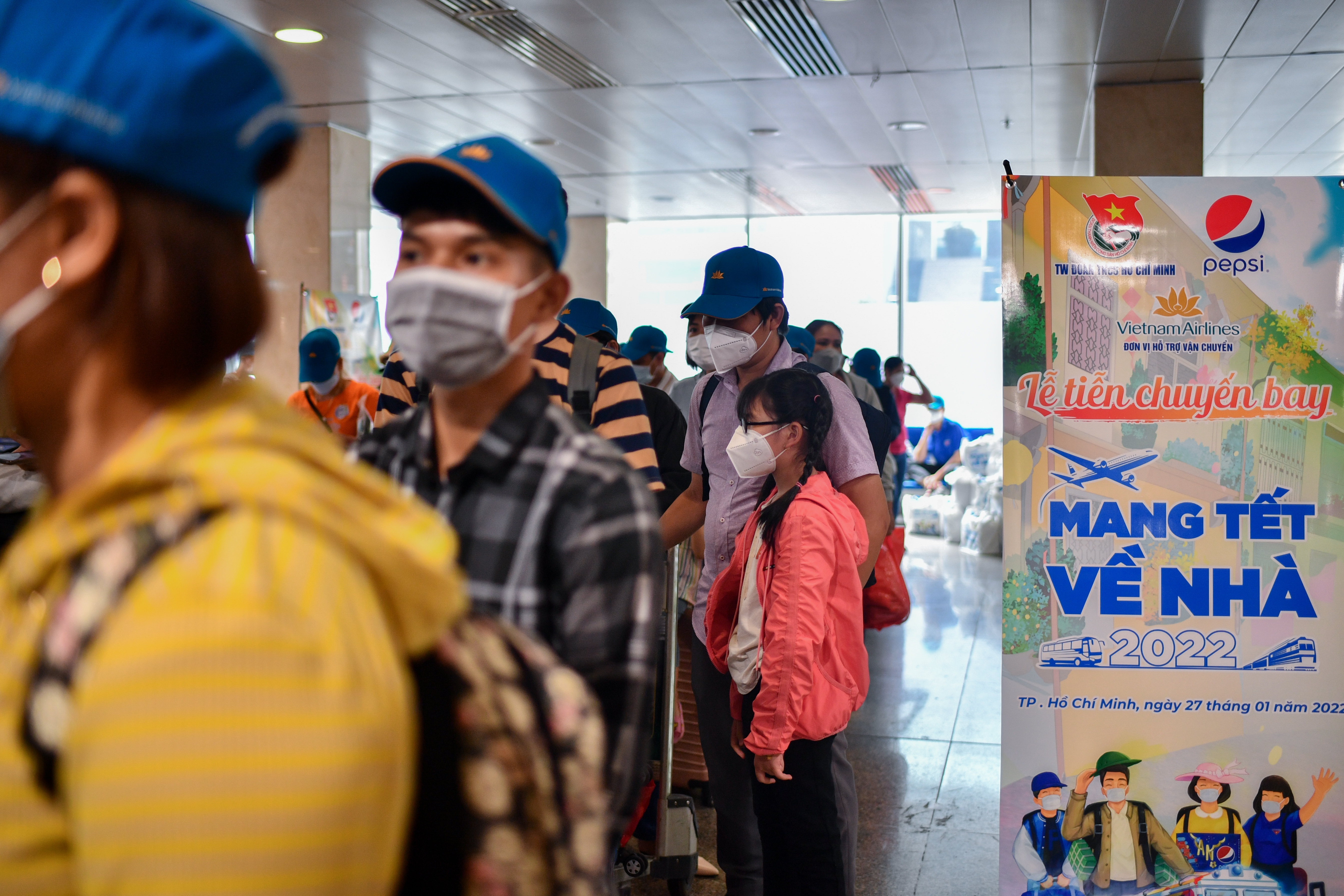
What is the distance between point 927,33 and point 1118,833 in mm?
4784

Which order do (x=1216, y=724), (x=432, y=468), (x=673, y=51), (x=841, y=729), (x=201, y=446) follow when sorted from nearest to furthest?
(x=201, y=446) < (x=432, y=468) < (x=841, y=729) < (x=1216, y=724) < (x=673, y=51)

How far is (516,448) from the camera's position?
1124 millimetres

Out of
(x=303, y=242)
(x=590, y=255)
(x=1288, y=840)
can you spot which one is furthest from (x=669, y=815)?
(x=590, y=255)

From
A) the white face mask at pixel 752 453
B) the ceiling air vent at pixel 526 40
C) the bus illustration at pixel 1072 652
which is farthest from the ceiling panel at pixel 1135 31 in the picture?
the white face mask at pixel 752 453

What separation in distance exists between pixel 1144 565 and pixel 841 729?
983 millimetres

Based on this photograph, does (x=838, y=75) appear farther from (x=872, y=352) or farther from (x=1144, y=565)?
(x=1144, y=565)

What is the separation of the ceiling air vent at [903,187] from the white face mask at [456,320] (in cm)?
1000

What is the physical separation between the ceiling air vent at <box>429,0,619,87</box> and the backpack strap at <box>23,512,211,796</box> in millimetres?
5686

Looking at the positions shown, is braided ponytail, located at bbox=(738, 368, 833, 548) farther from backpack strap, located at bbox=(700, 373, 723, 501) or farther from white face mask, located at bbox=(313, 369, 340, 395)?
white face mask, located at bbox=(313, 369, 340, 395)

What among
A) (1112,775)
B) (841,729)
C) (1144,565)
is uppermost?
(1144,565)

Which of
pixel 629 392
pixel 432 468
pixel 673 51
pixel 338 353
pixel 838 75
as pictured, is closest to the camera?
pixel 432 468

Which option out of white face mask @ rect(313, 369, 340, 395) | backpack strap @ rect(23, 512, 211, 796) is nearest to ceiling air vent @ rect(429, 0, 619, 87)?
white face mask @ rect(313, 369, 340, 395)

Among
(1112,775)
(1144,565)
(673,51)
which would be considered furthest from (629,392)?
(673,51)

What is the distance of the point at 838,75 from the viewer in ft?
23.9
